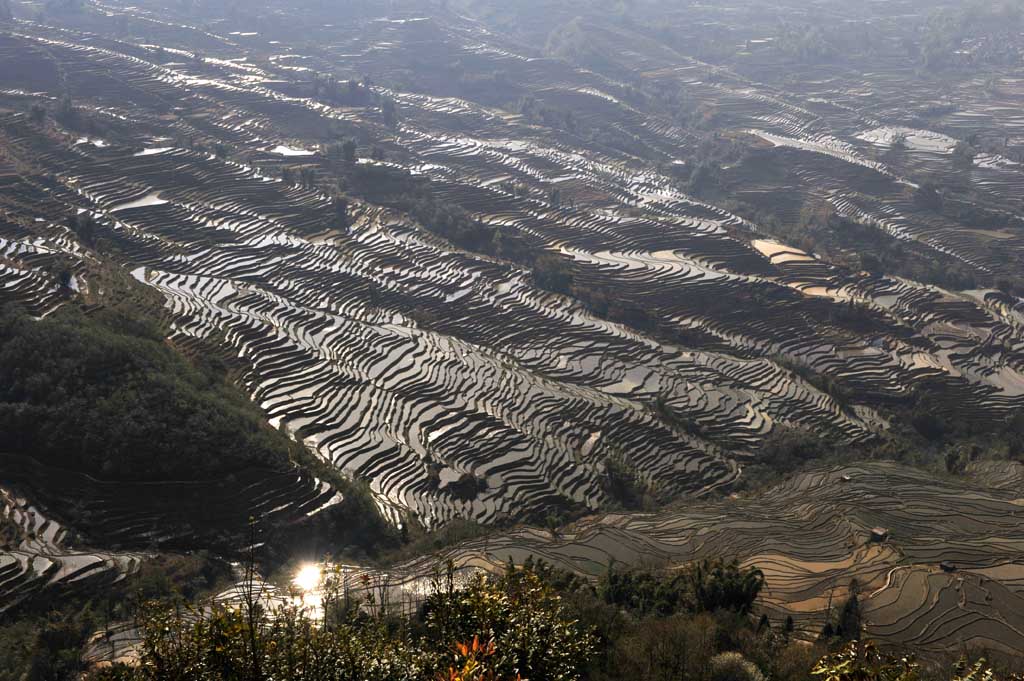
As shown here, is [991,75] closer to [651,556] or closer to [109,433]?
[651,556]

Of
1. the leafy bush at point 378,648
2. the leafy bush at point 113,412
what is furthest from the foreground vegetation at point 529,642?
the leafy bush at point 113,412

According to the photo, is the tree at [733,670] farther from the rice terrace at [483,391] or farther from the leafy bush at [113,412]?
the leafy bush at [113,412]

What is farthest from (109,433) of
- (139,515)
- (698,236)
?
(698,236)

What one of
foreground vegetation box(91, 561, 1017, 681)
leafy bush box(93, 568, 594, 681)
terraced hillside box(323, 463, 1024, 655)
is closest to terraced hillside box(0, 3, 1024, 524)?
terraced hillside box(323, 463, 1024, 655)

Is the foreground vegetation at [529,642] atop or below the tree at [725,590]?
atop

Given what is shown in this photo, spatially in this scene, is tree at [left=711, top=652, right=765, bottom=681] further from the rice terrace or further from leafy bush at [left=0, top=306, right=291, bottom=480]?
leafy bush at [left=0, top=306, right=291, bottom=480]

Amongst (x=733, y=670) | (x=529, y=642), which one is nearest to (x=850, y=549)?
(x=733, y=670)
